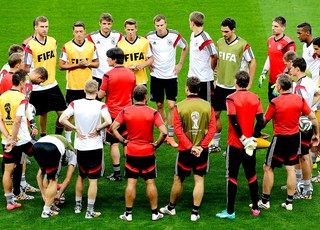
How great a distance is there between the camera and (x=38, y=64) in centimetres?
1294

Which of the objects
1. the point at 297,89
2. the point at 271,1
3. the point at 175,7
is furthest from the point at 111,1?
the point at 297,89

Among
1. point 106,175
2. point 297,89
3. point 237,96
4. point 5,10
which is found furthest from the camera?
point 5,10

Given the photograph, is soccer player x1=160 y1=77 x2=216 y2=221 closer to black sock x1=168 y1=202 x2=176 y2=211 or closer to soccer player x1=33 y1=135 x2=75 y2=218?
black sock x1=168 y1=202 x2=176 y2=211

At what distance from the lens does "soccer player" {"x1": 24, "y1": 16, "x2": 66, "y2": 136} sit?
12.9 m

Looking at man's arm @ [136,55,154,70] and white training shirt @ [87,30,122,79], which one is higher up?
white training shirt @ [87,30,122,79]

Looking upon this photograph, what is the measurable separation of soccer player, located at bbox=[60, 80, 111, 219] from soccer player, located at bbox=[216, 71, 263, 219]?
5.79ft

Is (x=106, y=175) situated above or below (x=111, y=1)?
below

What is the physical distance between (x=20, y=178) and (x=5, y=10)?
11198 millimetres

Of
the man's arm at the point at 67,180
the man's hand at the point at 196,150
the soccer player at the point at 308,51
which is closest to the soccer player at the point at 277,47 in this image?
the soccer player at the point at 308,51

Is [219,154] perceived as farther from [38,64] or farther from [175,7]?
[175,7]

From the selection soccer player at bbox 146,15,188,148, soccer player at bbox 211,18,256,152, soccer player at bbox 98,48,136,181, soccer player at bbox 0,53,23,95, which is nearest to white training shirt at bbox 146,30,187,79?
soccer player at bbox 146,15,188,148

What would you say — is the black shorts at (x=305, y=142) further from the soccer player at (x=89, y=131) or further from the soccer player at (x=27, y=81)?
the soccer player at (x=27, y=81)

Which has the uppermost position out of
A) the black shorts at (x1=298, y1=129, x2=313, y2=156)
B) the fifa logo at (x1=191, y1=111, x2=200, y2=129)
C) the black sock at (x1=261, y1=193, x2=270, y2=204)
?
the fifa logo at (x1=191, y1=111, x2=200, y2=129)

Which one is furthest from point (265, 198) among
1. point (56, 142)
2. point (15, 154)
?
point (15, 154)
